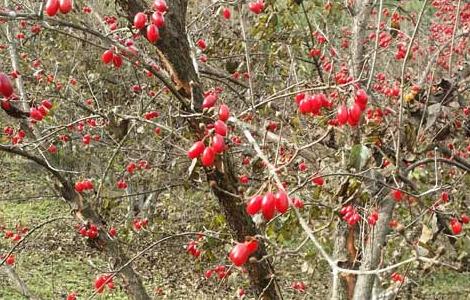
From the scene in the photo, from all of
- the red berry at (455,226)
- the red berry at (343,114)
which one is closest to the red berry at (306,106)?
the red berry at (343,114)

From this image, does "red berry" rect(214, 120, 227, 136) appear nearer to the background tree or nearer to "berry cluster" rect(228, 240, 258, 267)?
the background tree

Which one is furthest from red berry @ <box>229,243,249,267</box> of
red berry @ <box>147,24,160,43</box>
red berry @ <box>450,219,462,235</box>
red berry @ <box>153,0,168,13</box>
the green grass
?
the green grass

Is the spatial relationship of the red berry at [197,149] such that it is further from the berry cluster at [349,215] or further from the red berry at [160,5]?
the berry cluster at [349,215]

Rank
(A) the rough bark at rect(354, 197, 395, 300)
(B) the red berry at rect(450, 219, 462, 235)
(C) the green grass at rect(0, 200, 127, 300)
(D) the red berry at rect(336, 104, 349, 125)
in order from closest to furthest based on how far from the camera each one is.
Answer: (D) the red berry at rect(336, 104, 349, 125) < (A) the rough bark at rect(354, 197, 395, 300) < (B) the red berry at rect(450, 219, 462, 235) < (C) the green grass at rect(0, 200, 127, 300)

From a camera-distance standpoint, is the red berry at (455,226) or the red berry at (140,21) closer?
the red berry at (140,21)

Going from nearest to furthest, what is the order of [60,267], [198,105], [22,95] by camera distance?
[198,105] → [22,95] → [60,267]

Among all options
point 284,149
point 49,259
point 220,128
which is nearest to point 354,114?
point 220,128

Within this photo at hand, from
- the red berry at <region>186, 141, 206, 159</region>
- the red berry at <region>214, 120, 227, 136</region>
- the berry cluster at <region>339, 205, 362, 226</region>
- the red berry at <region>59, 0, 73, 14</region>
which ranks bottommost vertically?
the berry cluster at <region>339, 205, 362, 226</region>

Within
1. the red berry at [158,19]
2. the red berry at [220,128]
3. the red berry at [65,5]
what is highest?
the red berry at [65,5]

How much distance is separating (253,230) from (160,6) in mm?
988

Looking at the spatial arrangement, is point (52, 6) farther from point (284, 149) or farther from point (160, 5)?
point (284, 149)

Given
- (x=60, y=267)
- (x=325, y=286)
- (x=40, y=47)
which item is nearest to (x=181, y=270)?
(x=60, y=267)

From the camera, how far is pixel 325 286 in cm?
786

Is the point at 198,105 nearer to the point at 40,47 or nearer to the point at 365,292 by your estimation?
the point at 365,292
